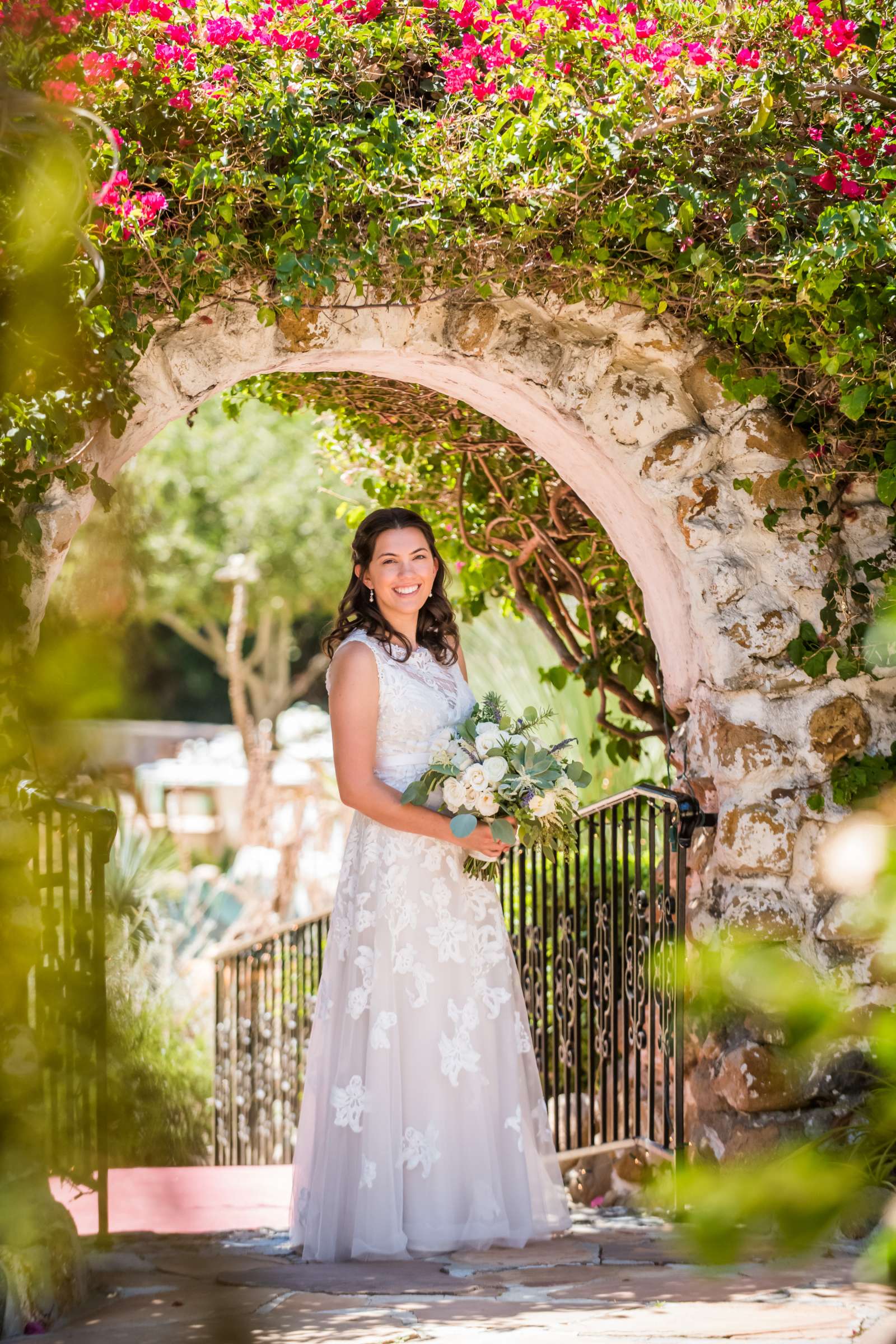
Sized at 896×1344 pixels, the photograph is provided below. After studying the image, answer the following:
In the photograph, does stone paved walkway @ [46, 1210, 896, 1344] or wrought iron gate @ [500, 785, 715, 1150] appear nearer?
stone paved walkway @ [46, 1210, 896, 1344]

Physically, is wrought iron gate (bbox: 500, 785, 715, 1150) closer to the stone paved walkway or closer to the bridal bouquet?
the bridal bouquet

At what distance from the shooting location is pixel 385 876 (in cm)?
323

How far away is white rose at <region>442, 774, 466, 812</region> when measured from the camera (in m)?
3.02

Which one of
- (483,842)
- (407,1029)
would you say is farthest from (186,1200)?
(407,1029)

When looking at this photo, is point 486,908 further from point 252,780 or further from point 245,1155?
point 252,780

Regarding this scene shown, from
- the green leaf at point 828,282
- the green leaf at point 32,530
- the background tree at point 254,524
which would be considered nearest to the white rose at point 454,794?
the green leaf at point 32,530

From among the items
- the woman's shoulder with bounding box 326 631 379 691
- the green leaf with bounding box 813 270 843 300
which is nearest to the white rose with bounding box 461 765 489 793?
the woman's shoulder with bounding box 326 631 379 691

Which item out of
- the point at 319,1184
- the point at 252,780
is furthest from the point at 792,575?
the point at 252,780

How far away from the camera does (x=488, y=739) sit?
10.1 feet

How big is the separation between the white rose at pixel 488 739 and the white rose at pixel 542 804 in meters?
0.16

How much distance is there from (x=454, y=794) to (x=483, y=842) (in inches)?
6.5

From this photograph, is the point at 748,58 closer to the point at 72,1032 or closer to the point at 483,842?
the point at 483,842

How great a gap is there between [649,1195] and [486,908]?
1544 millimetres

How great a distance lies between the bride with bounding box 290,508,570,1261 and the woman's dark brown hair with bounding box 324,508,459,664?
0.02 metres
